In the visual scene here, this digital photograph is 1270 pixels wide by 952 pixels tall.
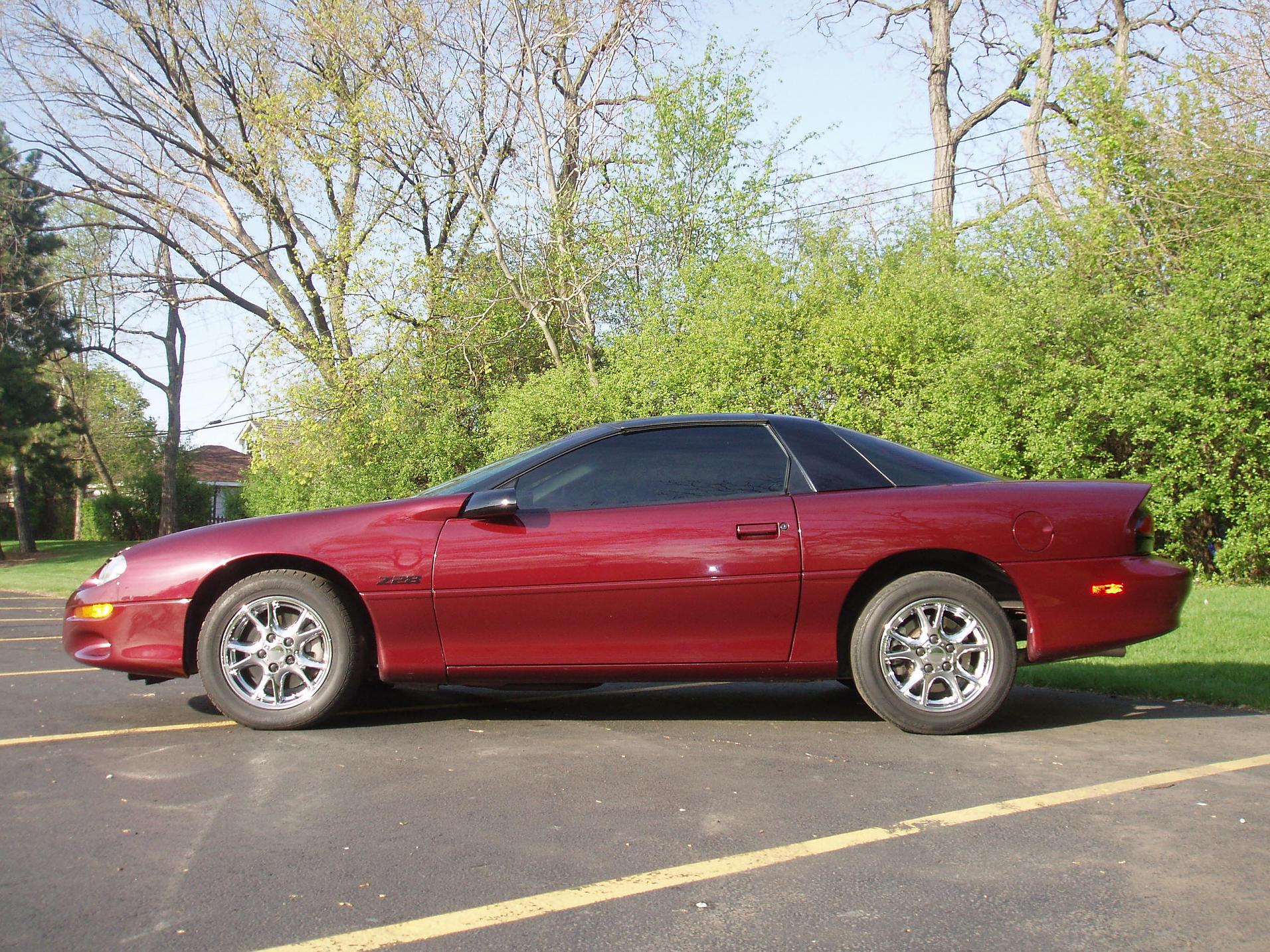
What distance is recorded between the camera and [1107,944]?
2734 mm

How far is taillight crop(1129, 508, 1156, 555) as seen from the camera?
5.27 m

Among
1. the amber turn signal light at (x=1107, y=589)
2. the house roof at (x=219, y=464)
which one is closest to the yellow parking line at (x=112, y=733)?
the amber turn signal light at (x=1107, y=589)

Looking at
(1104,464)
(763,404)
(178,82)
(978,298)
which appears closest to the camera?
(1104,464)

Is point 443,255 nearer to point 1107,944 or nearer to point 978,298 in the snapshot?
point 978,298

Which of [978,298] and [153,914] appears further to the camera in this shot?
[978,298]

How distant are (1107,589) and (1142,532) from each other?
0.37 m

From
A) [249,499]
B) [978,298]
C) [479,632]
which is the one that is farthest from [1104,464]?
[249,499]

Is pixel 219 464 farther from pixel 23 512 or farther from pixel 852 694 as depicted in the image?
pixel 852 694

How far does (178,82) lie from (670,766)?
27.5 m

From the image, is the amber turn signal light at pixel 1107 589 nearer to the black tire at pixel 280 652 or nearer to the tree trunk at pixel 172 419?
the black tire at pixel 280 652

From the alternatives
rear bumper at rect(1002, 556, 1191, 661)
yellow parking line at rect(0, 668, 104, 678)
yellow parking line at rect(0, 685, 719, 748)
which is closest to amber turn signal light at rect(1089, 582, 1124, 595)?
rear bumper at rect(1002, 556, 1191, 661)

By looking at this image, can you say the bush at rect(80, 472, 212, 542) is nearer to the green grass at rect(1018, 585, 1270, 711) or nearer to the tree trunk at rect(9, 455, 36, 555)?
the tree trunk at rect(9, 455, 36, 555)

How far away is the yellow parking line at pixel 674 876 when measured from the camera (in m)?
2.77

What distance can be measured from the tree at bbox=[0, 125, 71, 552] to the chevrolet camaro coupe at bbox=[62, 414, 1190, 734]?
94.3ft
